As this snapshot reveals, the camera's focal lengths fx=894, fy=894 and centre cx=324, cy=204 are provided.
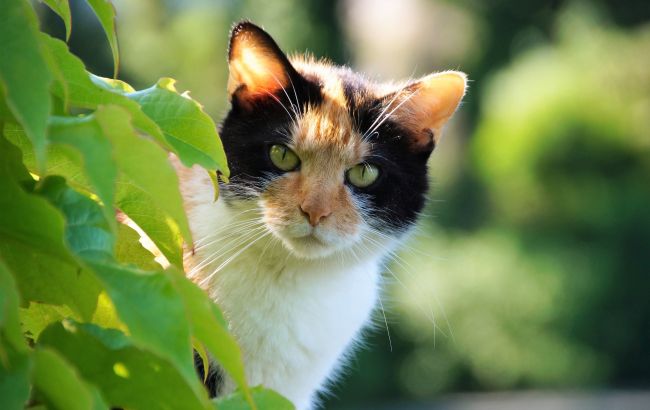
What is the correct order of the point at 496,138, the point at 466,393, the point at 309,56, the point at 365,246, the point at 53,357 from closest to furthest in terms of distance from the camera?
the point at 53,357 → the point at 365,246 → the point at 309,56 → the point at 496,138 → the point at 466,393

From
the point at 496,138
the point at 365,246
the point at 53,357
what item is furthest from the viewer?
the point at 496,138

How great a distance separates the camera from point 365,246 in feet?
6.07

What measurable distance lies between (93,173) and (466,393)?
4.93 m

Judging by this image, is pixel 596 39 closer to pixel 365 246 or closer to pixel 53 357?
pixel 365 246

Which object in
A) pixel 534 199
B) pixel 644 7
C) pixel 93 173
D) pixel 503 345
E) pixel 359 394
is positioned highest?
pixel 644 7

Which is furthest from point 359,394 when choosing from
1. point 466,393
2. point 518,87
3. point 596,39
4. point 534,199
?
point 596,39

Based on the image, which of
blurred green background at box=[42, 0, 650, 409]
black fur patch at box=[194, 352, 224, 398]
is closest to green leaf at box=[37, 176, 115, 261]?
black fur patch at box=[194, 352, 224, 398]

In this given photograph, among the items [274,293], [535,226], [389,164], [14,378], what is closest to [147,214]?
[14,378]

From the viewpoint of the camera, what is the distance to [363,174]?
180cm

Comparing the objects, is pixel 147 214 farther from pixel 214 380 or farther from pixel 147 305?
pixel 214 380

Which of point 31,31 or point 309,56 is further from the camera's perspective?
point 309,56

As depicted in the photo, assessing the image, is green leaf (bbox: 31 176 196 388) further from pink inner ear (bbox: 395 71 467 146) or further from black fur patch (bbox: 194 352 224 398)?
pink inner ear (bbox: 395 71 467 146)

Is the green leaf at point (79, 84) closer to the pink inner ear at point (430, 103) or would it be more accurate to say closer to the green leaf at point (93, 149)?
the green leaf at point (93, 149)

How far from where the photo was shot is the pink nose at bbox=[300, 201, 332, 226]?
5.41ft
